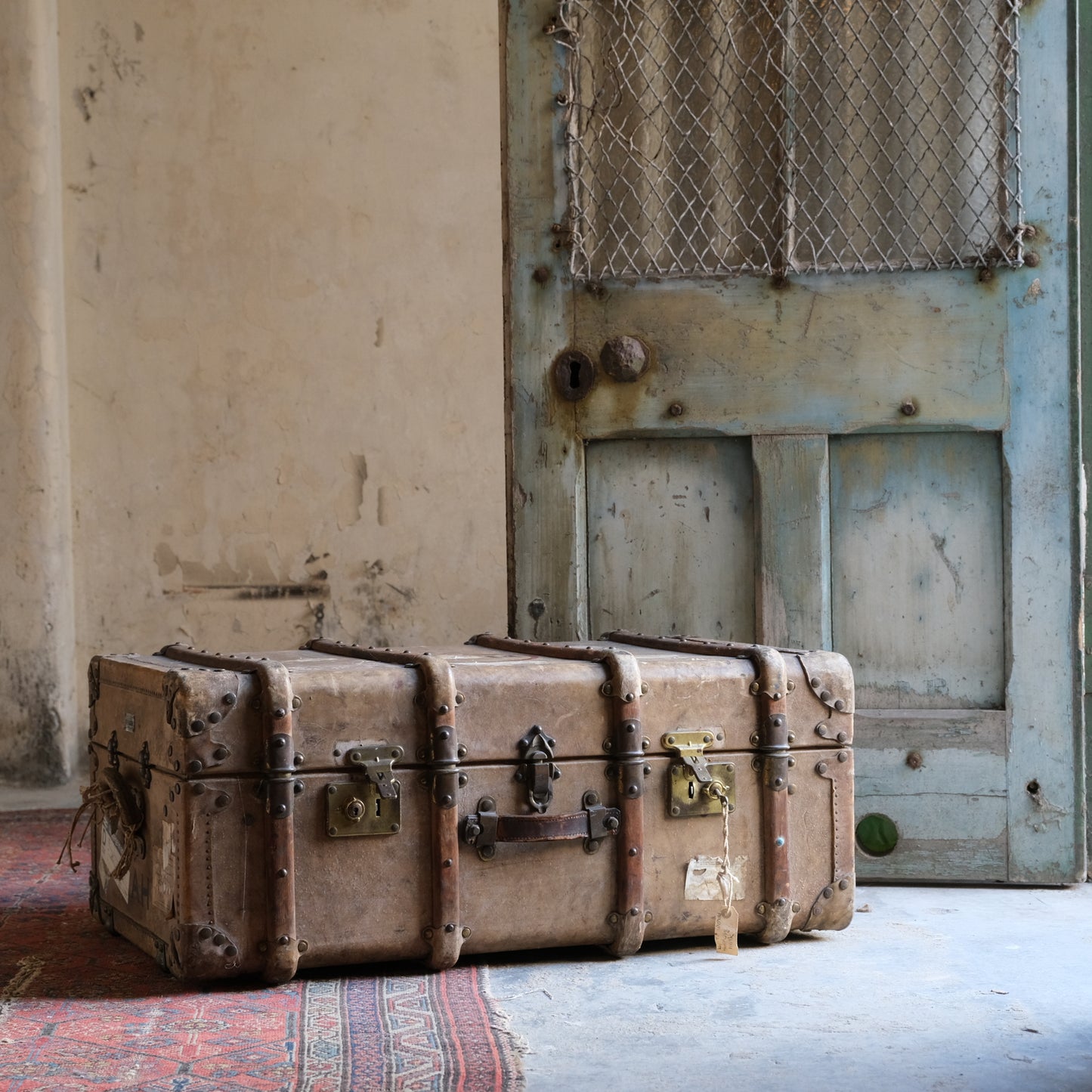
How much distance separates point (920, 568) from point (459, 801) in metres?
1.29

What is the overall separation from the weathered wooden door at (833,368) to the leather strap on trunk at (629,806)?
26.2 inches

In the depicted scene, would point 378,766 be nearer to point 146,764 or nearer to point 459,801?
point 459,801

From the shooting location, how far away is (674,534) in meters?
3.22

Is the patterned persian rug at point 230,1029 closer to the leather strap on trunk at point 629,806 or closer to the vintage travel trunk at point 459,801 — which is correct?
the vintage travel trunk at point 459,801

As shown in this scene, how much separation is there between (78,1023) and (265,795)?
0.44 m

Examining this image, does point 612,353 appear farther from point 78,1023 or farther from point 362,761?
point 78,1023

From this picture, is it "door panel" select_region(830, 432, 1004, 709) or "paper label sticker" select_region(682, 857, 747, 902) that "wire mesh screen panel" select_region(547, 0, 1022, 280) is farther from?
"paper label sticker" select_region(682, 857, 747, 902)

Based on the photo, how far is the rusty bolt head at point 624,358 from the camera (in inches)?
125

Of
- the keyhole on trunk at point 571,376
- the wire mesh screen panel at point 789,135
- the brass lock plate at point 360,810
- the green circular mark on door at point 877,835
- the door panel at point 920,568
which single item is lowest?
the green circular mark on door at point 877,835

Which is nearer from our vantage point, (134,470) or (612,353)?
(612,353)

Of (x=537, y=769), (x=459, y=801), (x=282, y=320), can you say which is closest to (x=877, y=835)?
(x=537, y=769)

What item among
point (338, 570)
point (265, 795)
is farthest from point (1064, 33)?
point (338, 570)

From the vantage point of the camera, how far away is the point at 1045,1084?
190cm

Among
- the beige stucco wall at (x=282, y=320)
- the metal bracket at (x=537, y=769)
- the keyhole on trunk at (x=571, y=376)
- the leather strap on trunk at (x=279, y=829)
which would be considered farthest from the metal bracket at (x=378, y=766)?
the beige stucco wall at (x=282, y=320)
